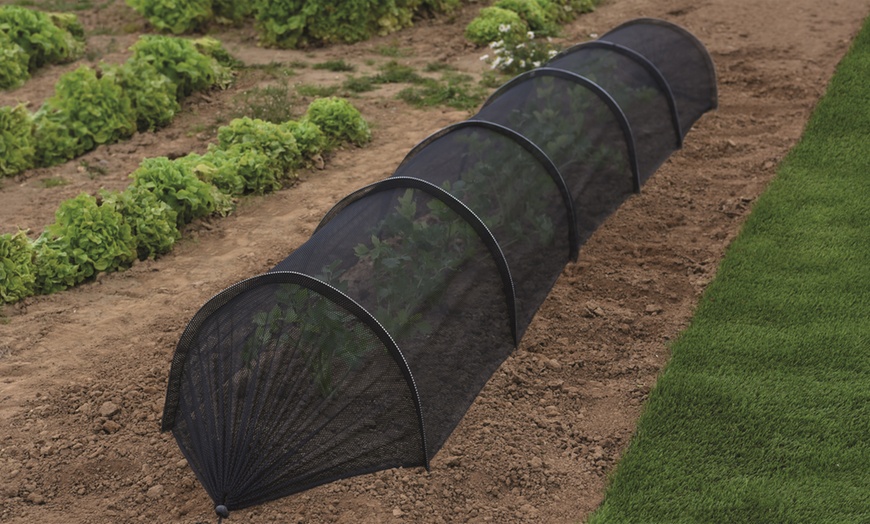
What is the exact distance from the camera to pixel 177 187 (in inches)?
328

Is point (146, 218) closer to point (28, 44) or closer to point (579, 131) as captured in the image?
point (579, 131)

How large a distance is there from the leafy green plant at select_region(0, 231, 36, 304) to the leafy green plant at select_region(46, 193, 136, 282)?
0.28 m

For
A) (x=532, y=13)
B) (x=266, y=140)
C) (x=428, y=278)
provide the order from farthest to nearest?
(x=532, y=13), (x=266, y=140), (x=428, y=278)

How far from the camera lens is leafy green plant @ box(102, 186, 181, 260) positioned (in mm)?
7941

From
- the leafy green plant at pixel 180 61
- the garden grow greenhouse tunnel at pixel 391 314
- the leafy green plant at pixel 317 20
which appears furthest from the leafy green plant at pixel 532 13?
the garden grow greenhouse tunnel at pixel 391 314

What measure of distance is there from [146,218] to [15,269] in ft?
3.65

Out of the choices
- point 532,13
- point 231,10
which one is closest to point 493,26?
point 532,13

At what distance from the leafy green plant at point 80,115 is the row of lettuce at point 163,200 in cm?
119

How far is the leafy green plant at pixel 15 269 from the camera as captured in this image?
7.34 m

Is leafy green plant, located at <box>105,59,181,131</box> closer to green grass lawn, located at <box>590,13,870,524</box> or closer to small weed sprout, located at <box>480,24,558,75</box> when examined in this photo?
small weed sprout, located at <box>480,24,558,75</box>

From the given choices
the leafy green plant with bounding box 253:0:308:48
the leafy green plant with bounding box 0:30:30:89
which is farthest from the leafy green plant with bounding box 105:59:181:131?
the leafy green plant with bounding box 253:0:308:48

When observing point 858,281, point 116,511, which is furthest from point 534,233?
point 116,511

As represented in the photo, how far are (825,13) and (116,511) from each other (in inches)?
433

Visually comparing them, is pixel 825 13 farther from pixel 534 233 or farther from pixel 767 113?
pixel 534 233
